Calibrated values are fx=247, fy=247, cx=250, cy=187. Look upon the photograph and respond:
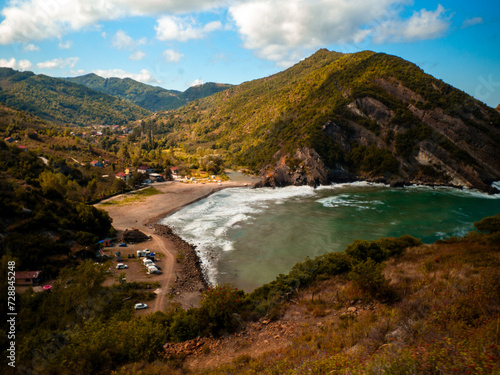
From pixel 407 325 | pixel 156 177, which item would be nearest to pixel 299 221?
pixel 407 325

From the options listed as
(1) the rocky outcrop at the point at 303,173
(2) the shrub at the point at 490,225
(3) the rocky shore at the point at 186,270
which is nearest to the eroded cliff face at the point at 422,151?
(1) the rocky outcrop at the point at 303,173

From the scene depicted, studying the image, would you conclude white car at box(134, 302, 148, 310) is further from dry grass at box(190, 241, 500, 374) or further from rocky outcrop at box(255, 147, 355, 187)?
rocky outcrop at box(255, 147, 355, 187)

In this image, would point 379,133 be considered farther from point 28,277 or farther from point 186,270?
point 28,277

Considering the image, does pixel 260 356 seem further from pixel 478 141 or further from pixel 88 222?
pixel 478 141

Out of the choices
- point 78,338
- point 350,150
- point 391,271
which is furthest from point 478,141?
point 78,338

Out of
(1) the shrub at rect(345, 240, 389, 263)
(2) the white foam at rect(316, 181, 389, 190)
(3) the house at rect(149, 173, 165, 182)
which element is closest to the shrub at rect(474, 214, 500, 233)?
(1) the shrub at rect(345, 240, 389, 263)
